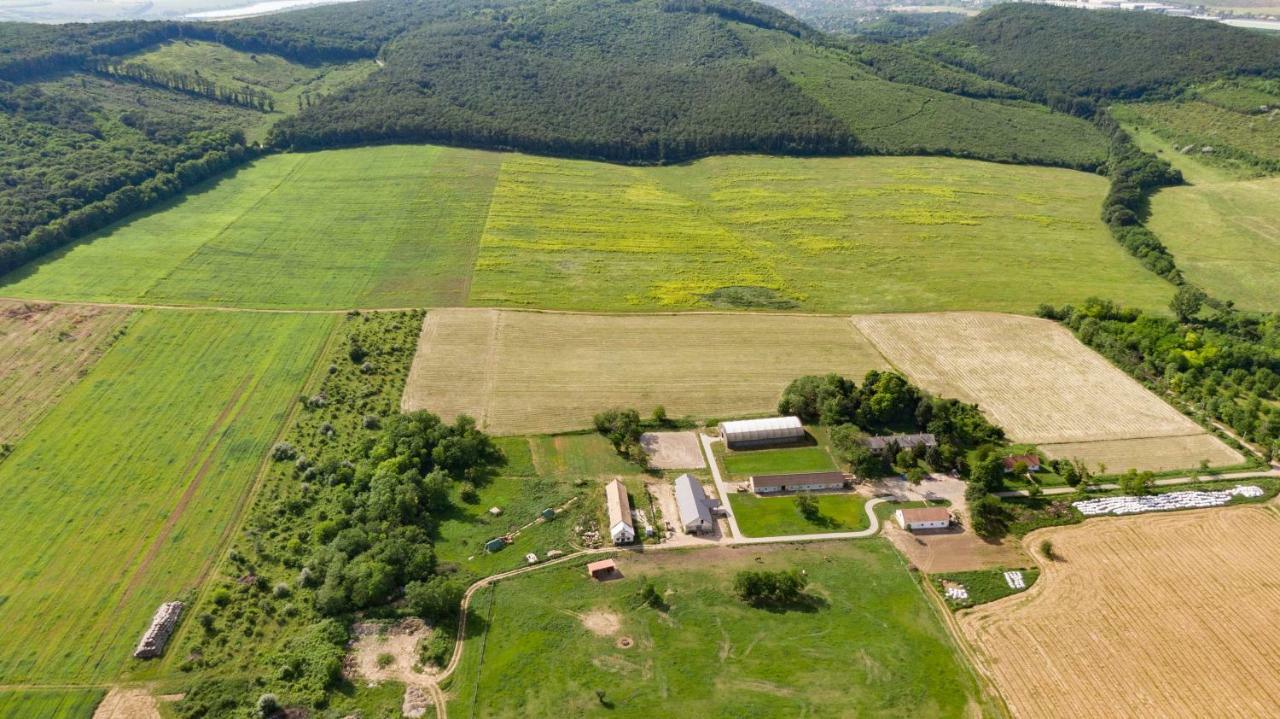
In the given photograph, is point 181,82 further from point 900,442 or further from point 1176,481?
point 1176,481

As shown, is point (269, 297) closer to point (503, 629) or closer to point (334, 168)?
point (334, 168)

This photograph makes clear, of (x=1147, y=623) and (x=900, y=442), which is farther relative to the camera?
(x=900, y=442)

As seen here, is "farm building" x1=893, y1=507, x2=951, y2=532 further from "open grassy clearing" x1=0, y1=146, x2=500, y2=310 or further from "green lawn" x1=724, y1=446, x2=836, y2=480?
"open grassy clearing" x1=0, y1=146, x2=500, y2=310

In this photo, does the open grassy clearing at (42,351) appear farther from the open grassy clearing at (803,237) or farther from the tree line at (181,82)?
the tree line at (181,82)

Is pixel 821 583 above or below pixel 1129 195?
below

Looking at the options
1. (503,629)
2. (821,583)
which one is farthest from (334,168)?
(821,583)

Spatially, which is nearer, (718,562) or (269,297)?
(718,562)

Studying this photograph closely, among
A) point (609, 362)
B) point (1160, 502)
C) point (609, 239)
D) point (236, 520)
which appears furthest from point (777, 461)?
point (609, 239)
